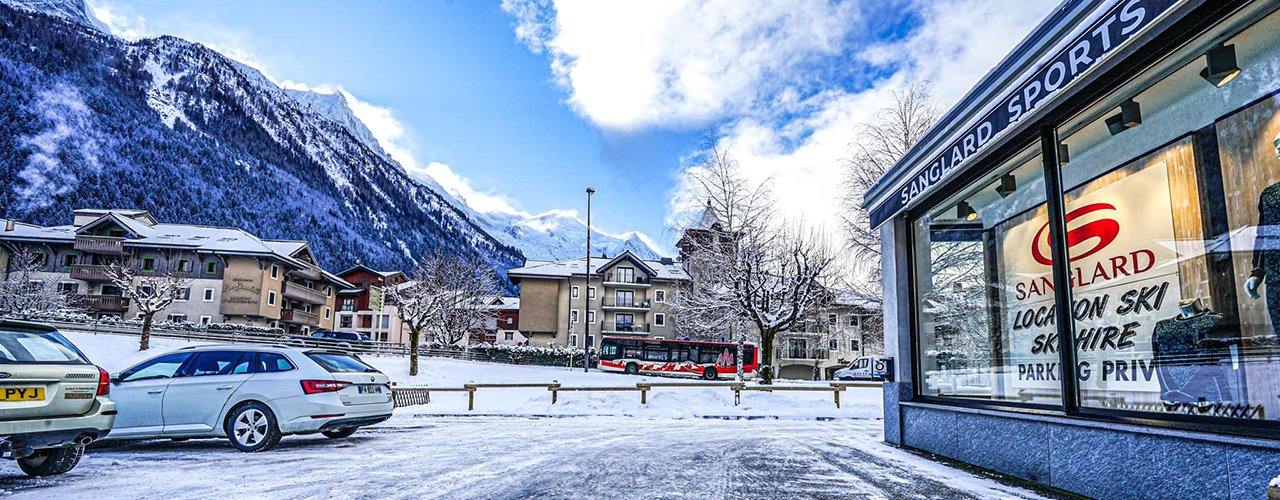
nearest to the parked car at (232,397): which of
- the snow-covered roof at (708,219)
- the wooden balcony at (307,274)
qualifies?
the snow-covered roof at (708,219)

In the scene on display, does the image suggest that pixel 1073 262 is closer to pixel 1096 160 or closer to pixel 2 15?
pixel 1096 160

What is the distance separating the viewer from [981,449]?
7094 mm

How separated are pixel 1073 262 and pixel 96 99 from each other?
170815 mm

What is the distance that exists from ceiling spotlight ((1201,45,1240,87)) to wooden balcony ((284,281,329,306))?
62096 millimetres

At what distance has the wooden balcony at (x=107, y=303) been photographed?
1909 inches

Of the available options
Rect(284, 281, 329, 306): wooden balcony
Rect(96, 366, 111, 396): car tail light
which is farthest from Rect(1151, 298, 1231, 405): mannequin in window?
Rect(284, 281, 329, 306): wooden balcony

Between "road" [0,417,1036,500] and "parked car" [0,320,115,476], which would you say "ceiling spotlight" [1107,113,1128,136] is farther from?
"parked car" [0,320,115,476]

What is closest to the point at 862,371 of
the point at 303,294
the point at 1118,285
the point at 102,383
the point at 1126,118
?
the point at 1118,285

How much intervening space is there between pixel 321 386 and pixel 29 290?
160 feet

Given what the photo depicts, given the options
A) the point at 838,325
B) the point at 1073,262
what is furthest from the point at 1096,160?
the point at 838,325

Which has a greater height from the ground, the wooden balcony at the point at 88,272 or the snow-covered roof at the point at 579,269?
the snow-covered roof at the point at 579,269

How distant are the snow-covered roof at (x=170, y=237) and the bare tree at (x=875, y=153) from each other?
45.0m

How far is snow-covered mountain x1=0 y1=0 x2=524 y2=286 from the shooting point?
351 ft

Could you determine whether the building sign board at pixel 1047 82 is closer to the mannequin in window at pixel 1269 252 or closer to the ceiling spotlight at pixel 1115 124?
the ceiling spotlight at pixel 1115 124
